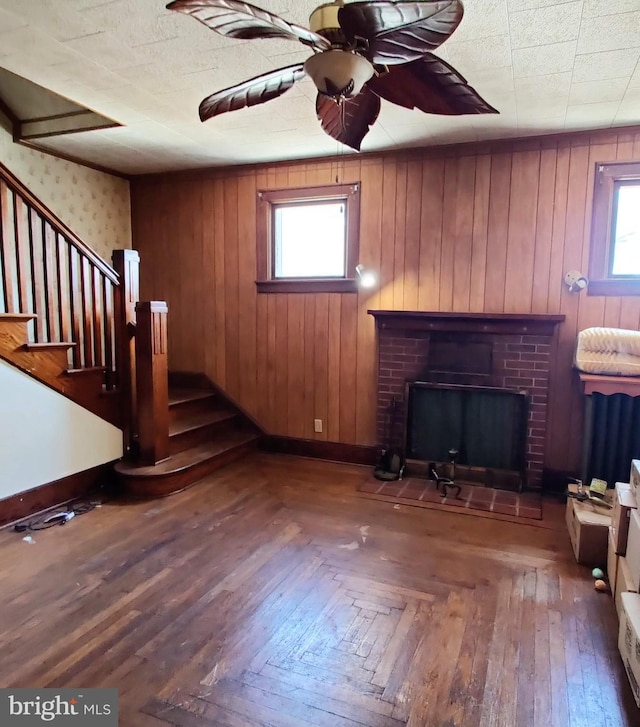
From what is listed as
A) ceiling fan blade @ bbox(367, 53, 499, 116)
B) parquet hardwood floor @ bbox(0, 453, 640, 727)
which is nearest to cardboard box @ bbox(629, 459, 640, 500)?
parquet hardwood floor @ bbox(0, 453, 640, 727)

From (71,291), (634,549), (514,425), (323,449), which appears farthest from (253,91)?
(323,449)

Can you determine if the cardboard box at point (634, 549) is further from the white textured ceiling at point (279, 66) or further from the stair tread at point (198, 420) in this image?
the stair tread at point (198, 420)

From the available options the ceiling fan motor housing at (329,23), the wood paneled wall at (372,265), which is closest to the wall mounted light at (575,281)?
the wood paneled wall at (372,265)

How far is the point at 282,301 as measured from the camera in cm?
441

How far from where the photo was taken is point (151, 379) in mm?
3561

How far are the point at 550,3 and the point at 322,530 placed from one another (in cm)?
281

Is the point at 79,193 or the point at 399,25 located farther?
the point at 79,193

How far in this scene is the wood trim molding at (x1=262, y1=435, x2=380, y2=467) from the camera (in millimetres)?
4223

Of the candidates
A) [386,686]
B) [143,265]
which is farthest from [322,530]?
[143,265]

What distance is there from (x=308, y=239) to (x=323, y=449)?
1875 mm

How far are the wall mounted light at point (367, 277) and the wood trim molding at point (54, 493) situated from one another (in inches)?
95.5

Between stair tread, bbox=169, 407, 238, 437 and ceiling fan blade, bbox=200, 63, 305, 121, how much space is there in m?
2.60

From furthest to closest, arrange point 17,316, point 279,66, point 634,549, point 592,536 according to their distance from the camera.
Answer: point 17,316 < point 592,536 < point 279,66 < point 634,549

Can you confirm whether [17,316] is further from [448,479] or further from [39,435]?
[448,479]
